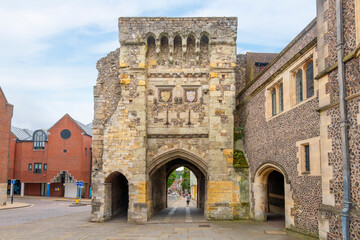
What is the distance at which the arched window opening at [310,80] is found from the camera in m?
12.0

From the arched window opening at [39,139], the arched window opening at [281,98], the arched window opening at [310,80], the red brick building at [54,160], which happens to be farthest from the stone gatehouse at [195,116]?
the arched window opening at [39,139]

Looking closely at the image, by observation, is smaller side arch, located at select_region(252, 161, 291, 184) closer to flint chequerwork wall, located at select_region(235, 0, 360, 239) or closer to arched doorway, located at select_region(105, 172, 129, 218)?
flint chequerwork wall, located at select_region(235, 0, 360, 239)

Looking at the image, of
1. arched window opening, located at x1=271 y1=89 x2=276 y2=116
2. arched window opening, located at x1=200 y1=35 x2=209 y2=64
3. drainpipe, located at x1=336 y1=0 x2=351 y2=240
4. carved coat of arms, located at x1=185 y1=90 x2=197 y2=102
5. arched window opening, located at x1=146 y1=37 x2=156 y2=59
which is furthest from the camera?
arched window opening, located at x1=146 y1=37 x2=156 y2=59

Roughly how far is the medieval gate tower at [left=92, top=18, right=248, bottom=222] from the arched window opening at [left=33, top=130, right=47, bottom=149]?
26733mm

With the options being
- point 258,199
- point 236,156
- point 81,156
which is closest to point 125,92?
point 236,156

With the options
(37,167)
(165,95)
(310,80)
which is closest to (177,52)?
(165,95)

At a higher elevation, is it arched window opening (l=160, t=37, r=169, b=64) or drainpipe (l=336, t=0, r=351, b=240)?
arched window opening (l=160, t=37, r=169, b=64)

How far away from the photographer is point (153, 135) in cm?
1903

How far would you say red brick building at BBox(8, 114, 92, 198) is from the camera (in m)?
41.2

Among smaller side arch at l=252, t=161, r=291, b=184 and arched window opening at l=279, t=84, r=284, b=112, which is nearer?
smaller side arch at l=252, t=161, r=291, b=184

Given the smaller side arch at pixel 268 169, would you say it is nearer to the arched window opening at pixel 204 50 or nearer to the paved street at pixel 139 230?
the paved street at pixel 139 230

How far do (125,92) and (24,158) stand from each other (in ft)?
99.8

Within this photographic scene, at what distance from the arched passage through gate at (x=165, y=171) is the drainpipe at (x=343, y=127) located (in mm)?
10306

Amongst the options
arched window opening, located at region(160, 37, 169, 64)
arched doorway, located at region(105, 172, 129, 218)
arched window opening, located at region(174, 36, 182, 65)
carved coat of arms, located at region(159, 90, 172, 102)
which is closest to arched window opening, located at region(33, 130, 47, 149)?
arched doorway, located at region(105, 172, 129, 218)
